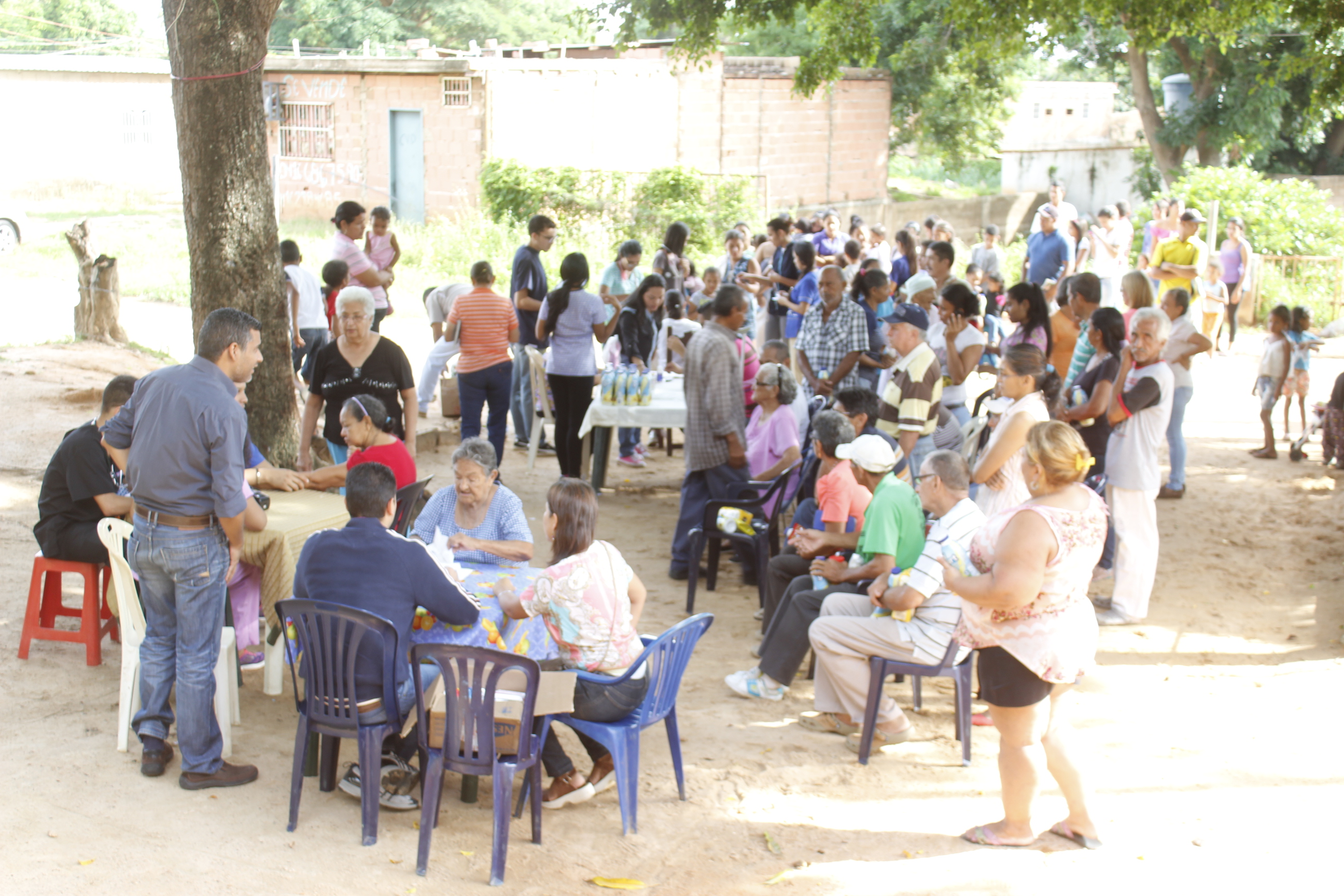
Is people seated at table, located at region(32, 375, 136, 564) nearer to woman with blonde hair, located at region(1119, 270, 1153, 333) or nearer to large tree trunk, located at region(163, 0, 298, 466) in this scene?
large tree trunk, located at region(163, 0, 298, 466)

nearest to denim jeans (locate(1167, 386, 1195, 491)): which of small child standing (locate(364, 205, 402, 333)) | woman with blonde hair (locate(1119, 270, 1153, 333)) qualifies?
woman with blonde hair (locate(1119, 270, 1153, 333))

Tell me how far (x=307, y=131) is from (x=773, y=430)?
19550mm

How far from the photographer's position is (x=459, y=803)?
4.26 meters

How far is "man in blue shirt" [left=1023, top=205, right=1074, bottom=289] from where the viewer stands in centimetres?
1320

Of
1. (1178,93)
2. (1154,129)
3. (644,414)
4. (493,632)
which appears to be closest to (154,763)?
(493,632)

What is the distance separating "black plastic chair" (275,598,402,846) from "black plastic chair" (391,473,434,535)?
144 cm

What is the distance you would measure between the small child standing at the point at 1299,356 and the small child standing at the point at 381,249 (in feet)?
26.1

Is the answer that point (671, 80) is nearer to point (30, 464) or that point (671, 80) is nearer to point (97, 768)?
point (30, 464)

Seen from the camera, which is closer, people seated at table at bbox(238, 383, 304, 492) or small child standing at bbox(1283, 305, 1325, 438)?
people seated at table at bbox(238, 383, 304, 492)

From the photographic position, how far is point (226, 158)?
6.36 metres

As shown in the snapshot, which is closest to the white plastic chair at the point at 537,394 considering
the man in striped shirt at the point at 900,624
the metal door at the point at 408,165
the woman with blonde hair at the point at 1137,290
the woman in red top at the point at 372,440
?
the woman in red top at the point at 372,440

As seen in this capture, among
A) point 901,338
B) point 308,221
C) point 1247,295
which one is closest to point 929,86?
point 1247,295

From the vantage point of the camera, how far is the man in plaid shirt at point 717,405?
Answer: 6605 millimetres

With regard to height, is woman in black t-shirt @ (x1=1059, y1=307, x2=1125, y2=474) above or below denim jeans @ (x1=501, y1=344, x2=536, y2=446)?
above
